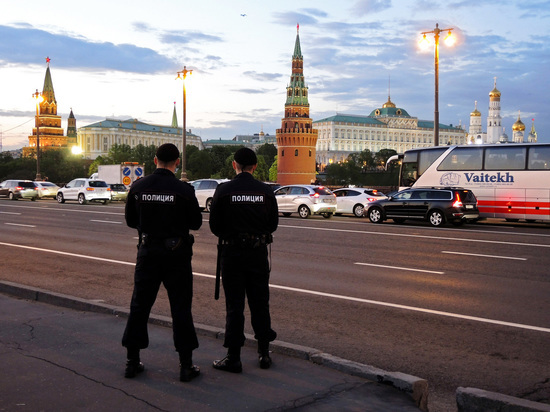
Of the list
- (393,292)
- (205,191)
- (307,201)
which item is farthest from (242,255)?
(205,191)

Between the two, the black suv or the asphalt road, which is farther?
the black suv

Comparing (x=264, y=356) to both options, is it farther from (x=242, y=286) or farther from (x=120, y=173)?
(x=120, y=173)

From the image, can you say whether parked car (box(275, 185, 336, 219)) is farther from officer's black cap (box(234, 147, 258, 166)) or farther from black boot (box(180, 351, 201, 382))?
black boot (box(180, 351, 201, 382))

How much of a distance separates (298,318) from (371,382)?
278 centimetres

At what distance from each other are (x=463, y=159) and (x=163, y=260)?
79.2 feet

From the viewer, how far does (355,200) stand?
96.6 feet

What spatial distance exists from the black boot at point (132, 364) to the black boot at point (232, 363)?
2.25 ft

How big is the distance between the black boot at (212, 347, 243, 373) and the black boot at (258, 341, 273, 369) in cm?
21

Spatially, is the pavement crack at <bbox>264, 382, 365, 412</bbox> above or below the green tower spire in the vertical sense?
below

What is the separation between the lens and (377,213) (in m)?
24.9

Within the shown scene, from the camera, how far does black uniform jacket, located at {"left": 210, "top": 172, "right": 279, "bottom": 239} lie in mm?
5414

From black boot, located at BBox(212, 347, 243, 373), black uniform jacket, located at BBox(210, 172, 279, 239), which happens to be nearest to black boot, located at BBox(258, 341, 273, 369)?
black boot, located at BBox(212, 347, 243, 373)

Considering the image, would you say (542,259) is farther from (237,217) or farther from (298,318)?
(237,217)

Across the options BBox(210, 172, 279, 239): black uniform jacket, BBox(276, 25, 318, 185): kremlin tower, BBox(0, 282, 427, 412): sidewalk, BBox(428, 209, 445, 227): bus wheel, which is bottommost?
BBox(0, 282, 427, 412): sidewalk
